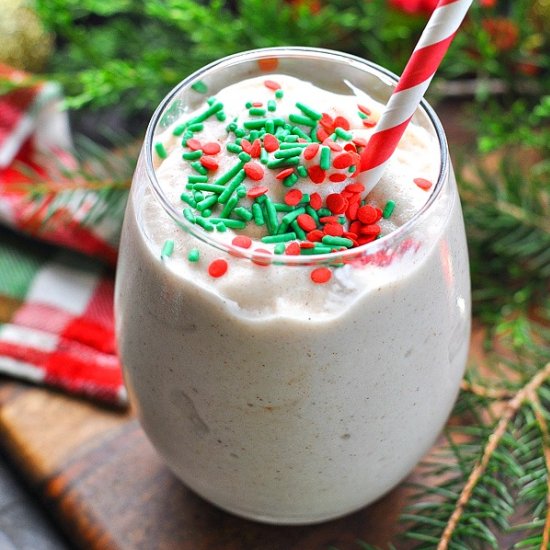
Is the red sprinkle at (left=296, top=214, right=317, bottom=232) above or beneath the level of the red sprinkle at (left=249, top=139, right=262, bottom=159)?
beneath

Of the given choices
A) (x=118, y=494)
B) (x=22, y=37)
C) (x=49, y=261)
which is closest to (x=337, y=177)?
(x=118, y=494)

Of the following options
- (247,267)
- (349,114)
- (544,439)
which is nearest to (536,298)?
(544,439)

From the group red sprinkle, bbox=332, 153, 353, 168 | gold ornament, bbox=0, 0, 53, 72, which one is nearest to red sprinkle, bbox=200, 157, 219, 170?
red sprinkle, bbox=332, 153, 353, 168

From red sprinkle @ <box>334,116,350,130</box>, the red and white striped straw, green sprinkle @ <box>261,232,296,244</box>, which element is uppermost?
the red and white striped straw

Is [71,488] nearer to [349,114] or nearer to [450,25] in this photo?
[349,114]

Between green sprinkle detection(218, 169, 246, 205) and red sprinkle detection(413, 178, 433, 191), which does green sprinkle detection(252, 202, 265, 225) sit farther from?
red sprinkle detection(413, 178, 433, 191)

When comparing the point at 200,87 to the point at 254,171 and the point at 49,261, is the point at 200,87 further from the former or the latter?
the point at 49,261

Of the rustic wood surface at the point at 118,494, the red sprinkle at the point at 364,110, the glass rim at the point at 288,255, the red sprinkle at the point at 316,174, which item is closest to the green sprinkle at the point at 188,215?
the glass rim at the point at 288,255
